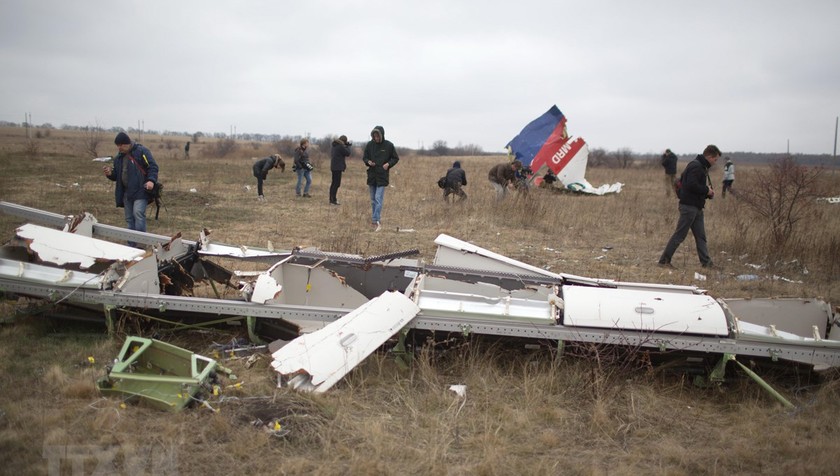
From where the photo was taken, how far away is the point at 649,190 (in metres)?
19.8

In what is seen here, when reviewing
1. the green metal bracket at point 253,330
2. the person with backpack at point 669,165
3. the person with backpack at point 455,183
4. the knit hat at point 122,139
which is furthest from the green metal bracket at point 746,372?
the person with backpack at point 669,165

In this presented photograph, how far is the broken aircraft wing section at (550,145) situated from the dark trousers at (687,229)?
8.51m

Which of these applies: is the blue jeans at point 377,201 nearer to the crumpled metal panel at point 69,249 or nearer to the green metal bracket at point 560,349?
the crumpled metal panel at point 69,249

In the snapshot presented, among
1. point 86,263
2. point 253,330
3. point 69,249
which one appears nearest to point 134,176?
point 69,249

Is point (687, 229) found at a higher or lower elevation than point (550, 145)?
lower

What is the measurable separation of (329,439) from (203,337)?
200cm

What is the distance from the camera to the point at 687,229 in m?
7.86

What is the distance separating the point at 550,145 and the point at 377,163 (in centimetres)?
811

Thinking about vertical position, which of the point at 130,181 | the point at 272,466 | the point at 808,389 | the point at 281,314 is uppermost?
the point at 130,181

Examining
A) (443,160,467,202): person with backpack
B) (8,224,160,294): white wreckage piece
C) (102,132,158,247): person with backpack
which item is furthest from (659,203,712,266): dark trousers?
(102,132,158,247): person with backpack

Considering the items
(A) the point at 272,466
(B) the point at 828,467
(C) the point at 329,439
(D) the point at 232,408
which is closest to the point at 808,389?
(B) the point at 828,467

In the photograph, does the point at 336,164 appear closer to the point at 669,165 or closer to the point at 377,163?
the point at 377,163

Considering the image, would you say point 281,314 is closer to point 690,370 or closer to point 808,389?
point 690,370

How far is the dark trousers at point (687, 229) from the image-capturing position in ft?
25.5
